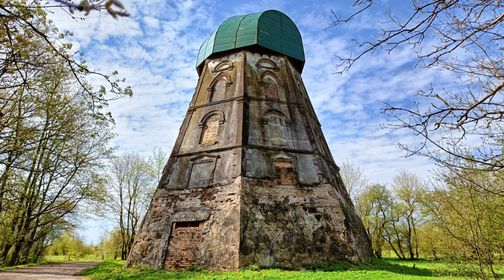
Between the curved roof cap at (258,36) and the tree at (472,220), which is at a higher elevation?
the curved roof cap at (258,36)

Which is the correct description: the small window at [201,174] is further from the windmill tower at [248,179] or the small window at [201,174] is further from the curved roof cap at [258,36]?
the curved roof cap at [258,36]

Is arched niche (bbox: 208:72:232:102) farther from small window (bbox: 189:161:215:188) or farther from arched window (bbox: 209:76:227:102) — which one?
small window (bbox: 189:161:215:188)

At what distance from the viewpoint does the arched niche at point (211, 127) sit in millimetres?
13688

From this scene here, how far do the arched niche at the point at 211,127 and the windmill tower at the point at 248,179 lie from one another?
5 cm

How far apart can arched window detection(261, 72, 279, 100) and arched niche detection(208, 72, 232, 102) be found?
1.70m

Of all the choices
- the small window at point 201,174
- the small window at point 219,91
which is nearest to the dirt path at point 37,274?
the small window at point 201,174

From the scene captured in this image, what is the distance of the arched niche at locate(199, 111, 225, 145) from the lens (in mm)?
13688

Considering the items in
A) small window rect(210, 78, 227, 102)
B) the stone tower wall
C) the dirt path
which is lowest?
the dirt path

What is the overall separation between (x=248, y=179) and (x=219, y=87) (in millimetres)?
5785

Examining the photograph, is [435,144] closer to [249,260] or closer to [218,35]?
[249,260]

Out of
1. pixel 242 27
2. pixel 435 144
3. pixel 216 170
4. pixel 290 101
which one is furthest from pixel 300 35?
pixel 435 144

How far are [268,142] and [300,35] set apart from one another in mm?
8214

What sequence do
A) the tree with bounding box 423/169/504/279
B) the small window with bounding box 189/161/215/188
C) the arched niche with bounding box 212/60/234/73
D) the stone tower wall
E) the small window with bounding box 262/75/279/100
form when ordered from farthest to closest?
1. the arched niche with bounding box 212/60/234/73
2. the small window with bounding box 262/75/279/100
3. the small window with bounding box 189/161/215/188
4. the stone tower wall
5. the tree with bounding box 423/169/504/279

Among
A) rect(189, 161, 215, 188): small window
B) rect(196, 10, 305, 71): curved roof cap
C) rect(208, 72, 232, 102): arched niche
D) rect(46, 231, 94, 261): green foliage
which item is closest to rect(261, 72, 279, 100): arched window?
rect(196, 10, 305, 71): curved roof cap
